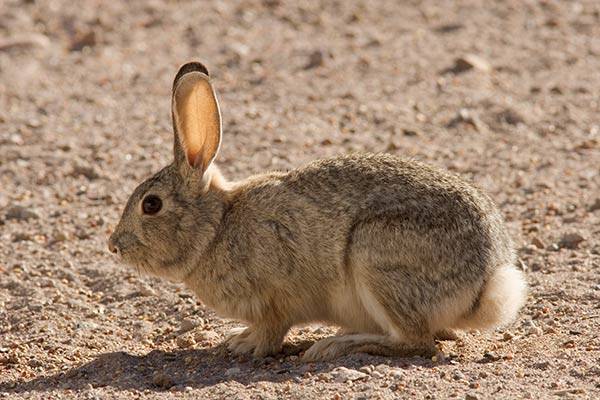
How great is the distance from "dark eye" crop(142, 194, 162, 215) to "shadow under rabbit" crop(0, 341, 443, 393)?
0.87 meters

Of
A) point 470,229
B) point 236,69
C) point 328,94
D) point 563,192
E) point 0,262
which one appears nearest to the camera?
point 470,229

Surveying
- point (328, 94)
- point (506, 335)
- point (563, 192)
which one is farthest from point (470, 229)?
point (328, 94)

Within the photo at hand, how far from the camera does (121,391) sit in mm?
6496

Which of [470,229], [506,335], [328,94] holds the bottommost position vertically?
[506,335]

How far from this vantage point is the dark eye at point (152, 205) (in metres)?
7.32

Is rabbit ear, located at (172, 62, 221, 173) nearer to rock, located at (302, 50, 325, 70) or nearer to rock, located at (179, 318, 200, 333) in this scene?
rock, located at (179, 318, 200, 333)

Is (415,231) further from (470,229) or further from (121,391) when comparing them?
(121,391)

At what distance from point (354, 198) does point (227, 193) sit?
3.06ft

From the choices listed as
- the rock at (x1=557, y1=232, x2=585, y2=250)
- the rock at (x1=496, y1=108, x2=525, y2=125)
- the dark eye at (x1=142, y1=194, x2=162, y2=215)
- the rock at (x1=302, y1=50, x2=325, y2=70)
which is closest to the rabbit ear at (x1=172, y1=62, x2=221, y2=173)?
the dark eye at (x1=142, y1=194, x2=162, y2=215)

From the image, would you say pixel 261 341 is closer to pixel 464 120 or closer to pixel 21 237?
pixel 21 237

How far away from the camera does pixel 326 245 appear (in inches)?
271

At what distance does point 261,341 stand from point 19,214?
3.29 metres

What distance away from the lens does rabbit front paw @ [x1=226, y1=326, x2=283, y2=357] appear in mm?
7121

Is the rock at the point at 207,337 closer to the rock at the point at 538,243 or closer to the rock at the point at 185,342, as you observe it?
the rock at the point at 185,342
